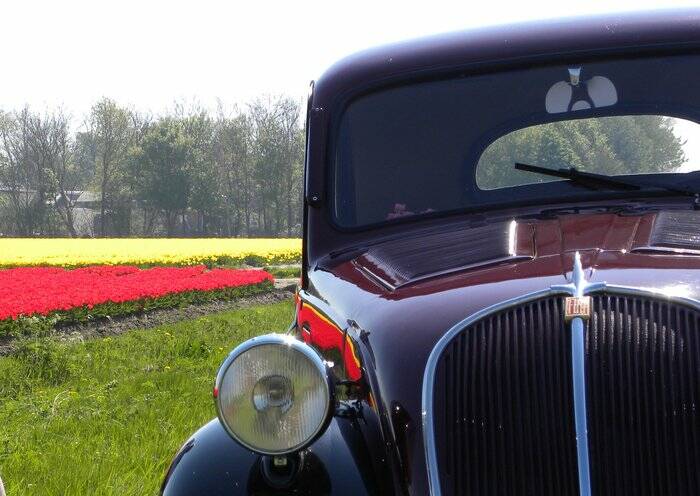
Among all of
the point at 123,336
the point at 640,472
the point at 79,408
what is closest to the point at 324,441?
the point at 640,472

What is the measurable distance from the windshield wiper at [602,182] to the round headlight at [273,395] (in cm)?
142

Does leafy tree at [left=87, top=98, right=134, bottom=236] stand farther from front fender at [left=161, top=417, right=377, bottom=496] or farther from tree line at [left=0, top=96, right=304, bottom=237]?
front fender at [left=161, top=417, right=377, bottom=496]

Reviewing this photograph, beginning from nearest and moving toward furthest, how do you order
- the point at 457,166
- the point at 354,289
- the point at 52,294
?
the point at 354,289 → the point at 457,166 → the point at 52,294

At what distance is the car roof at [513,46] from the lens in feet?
11.4

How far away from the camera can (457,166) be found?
11.7 feet

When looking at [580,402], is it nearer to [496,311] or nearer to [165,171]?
[496,311]

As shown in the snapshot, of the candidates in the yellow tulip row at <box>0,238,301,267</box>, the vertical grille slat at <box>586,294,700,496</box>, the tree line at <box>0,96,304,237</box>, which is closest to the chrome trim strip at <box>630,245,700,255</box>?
the vertical grille slat at <box>586,294,700,496</box>

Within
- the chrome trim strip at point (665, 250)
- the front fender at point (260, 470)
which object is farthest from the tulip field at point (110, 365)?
the chrome trim strip at point (665, 250)

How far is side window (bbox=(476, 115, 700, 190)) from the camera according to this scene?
338cm

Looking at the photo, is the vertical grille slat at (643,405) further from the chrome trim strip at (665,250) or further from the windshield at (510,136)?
the windshield at (510,136)

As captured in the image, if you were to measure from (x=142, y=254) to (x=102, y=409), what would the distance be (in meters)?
23.2

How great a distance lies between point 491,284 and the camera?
233cm

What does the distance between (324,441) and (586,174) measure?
1433 mm

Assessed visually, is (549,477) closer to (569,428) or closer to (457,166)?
(569,428)
